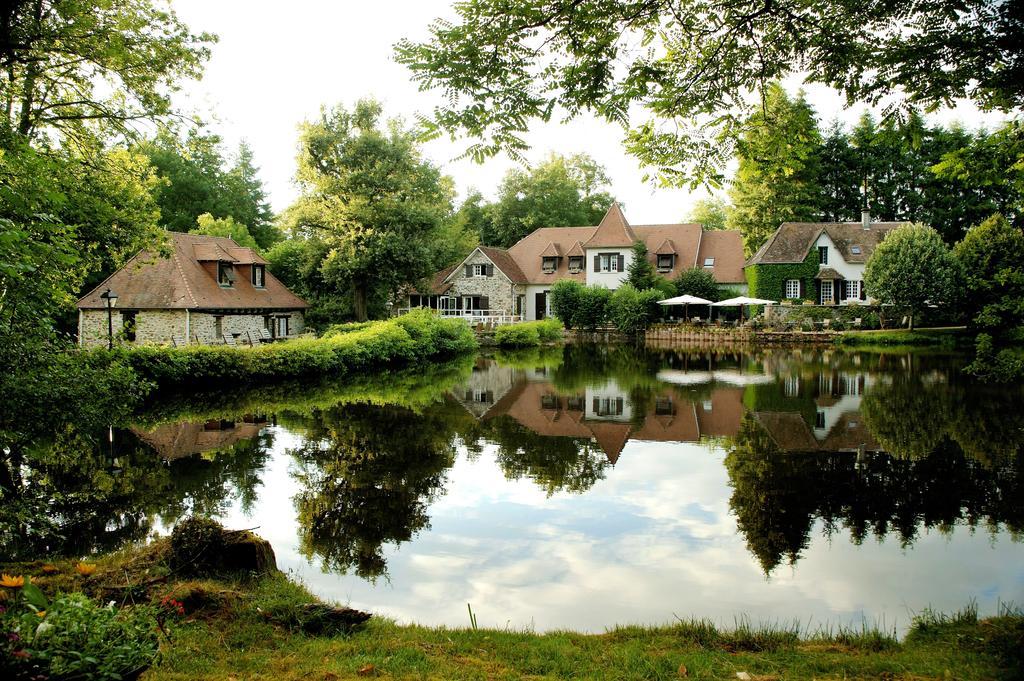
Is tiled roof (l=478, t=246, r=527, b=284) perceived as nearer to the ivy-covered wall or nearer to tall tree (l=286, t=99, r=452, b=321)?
tall tree (l=286, t=99, r=452, b=321)

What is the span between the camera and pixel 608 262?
46969 millimetres

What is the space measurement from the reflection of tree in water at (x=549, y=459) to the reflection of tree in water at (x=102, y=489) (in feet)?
13.6

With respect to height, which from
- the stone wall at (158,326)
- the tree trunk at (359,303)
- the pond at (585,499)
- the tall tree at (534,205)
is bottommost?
the pond at (585,499)

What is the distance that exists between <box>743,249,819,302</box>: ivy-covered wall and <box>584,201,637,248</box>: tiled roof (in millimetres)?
8600

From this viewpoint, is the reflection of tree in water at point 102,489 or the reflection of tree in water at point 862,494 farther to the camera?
the reflection of tree in water at point 862,494

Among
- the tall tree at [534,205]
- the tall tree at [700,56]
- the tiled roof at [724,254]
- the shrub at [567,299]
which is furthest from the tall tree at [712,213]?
the tall tree at [700,56]

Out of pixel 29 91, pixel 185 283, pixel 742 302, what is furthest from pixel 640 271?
pixel 29 91

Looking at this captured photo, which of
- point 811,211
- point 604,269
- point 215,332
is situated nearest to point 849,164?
point 811,211

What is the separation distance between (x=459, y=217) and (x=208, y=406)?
144 feet

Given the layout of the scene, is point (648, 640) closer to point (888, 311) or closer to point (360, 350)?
point (360, 350)

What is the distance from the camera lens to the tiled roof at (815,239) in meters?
42.4

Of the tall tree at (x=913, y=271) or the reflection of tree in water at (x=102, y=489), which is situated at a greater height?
the tall tree at (x=913, y=271)

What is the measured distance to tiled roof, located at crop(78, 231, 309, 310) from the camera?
2789 cm

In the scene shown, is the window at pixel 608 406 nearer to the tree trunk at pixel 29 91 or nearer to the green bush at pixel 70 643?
the tree trunk at pixel 29 91
